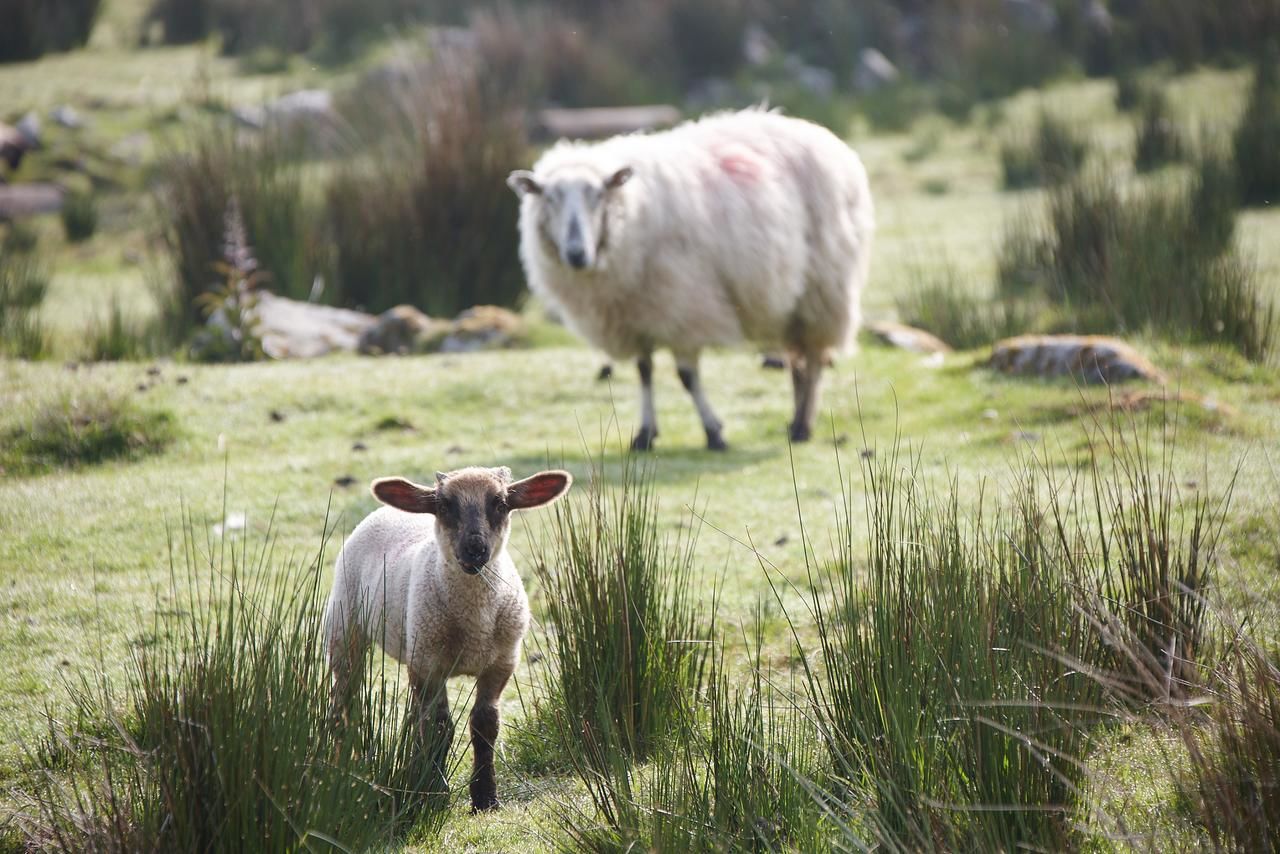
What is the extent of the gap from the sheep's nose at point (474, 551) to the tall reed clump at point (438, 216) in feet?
23.4

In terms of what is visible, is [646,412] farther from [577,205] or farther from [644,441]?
[577,205]

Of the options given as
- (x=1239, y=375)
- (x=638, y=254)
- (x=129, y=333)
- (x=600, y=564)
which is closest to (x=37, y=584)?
(x=600, y=564)

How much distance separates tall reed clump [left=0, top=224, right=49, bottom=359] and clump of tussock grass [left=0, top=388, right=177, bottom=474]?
66.6 inches

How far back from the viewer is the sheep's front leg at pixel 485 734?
3551 mm

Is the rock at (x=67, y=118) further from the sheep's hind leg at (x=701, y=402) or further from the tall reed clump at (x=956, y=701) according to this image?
the tall reed clump at (x=956, y=701)

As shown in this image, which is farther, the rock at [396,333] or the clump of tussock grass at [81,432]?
the rock at [396,333]

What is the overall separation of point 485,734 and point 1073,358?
488 centimetres

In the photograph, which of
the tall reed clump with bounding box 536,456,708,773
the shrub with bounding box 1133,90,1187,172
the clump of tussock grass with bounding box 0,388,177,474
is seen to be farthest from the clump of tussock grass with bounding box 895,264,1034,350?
the tall reed clump with bounding box 536,456,708,773

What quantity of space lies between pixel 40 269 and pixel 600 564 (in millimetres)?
8650

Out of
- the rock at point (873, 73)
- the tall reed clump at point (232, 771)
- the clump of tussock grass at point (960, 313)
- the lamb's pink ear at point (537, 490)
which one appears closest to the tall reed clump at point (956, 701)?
the lamb's pink ear at point (537, 490)

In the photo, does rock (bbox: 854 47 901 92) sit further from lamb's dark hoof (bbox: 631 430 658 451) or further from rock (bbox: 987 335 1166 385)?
lamb's dark hoof (bbox: 631 430 658 451)

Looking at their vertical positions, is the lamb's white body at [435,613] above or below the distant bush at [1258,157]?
below

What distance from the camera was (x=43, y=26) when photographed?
18.3 m

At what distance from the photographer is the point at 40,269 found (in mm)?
10945
